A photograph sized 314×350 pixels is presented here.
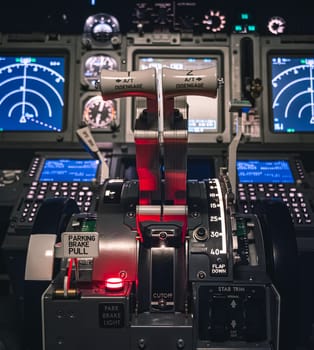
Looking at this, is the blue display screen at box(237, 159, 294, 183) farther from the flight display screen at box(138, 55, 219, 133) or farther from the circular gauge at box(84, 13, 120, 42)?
the circular gauge at box(84, 13, 120, 42)

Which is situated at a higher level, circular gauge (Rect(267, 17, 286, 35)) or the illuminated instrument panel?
circular gauge (Rect(267, 17, 286, 35))

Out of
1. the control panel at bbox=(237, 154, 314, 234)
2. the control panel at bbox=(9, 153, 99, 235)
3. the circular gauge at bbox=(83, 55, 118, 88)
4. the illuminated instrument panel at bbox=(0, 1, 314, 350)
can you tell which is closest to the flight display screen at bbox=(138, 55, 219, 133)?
the illuminated instrument panel at bbox=(0, 1, 314, 350)

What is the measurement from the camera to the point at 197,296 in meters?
1.40

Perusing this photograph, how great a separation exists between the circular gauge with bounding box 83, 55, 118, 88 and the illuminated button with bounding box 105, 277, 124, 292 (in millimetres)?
2002

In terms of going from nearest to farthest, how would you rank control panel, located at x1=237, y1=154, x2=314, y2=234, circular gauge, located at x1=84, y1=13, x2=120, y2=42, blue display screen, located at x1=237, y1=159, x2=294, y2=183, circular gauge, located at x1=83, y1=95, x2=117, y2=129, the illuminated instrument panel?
the illuminated instrument panel → control panel, located at x1=237, y1=154, x2=314, y2=234 → blue display screen, located at x1=237, y1=159, x2=294, y2=183 → circular gauge, located at x1=83, y1=95, x2=117, y2=129 → circular gauge, located at x1=84, y1=13, x2=120, y2=42

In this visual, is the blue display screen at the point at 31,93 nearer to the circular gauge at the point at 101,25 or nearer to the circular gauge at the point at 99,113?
the circular gauge at the point at 99,113

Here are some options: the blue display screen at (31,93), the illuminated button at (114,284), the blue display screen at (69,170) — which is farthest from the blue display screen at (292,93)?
the illuminated button at (114,284)

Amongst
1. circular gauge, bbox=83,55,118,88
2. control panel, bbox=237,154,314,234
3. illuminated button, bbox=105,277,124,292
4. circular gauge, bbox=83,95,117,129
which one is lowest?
illuminated button, bbox=105,277,124,292

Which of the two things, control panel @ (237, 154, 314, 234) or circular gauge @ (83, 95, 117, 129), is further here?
circular gauge @ (83, 95, 117, 129)

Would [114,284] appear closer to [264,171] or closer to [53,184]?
[53,184]

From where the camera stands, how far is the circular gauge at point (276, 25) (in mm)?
3209

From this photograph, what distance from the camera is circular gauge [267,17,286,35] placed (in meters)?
3.21

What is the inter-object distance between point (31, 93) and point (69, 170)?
1.95 ft

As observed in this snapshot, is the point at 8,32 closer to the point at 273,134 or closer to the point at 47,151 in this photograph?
the point at 47,151
